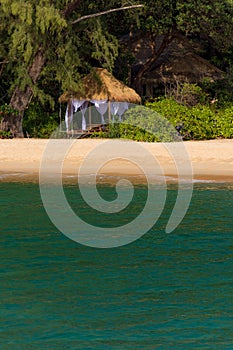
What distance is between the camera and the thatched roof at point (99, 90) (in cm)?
3734

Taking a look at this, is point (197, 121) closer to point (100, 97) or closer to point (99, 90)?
point (100, 97)

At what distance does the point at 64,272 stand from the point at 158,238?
3.69 metres

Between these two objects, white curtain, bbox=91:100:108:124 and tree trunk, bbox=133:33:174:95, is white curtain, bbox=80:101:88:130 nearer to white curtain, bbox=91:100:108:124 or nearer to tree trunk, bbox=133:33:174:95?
white curtain, bbox=91:100:108:124

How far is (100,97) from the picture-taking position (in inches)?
1469

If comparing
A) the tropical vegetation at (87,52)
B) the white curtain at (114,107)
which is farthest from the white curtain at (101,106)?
the tropical vegetation at (87,52)

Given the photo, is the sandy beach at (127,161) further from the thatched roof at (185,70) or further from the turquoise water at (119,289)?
the thatched roof at (185,70)

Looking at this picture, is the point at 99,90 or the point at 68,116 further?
the point at 68,116

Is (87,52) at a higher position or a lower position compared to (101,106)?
higher

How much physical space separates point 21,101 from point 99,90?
343 cm

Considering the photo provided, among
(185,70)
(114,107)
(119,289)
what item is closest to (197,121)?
(114,107)

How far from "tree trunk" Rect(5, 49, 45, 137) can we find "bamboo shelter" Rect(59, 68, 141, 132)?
1.51 m

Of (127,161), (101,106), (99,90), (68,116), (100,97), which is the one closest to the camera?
(127,161)

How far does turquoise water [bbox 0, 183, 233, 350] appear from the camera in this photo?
1064 cm

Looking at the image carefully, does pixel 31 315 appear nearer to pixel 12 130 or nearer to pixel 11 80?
pixel 12 130
